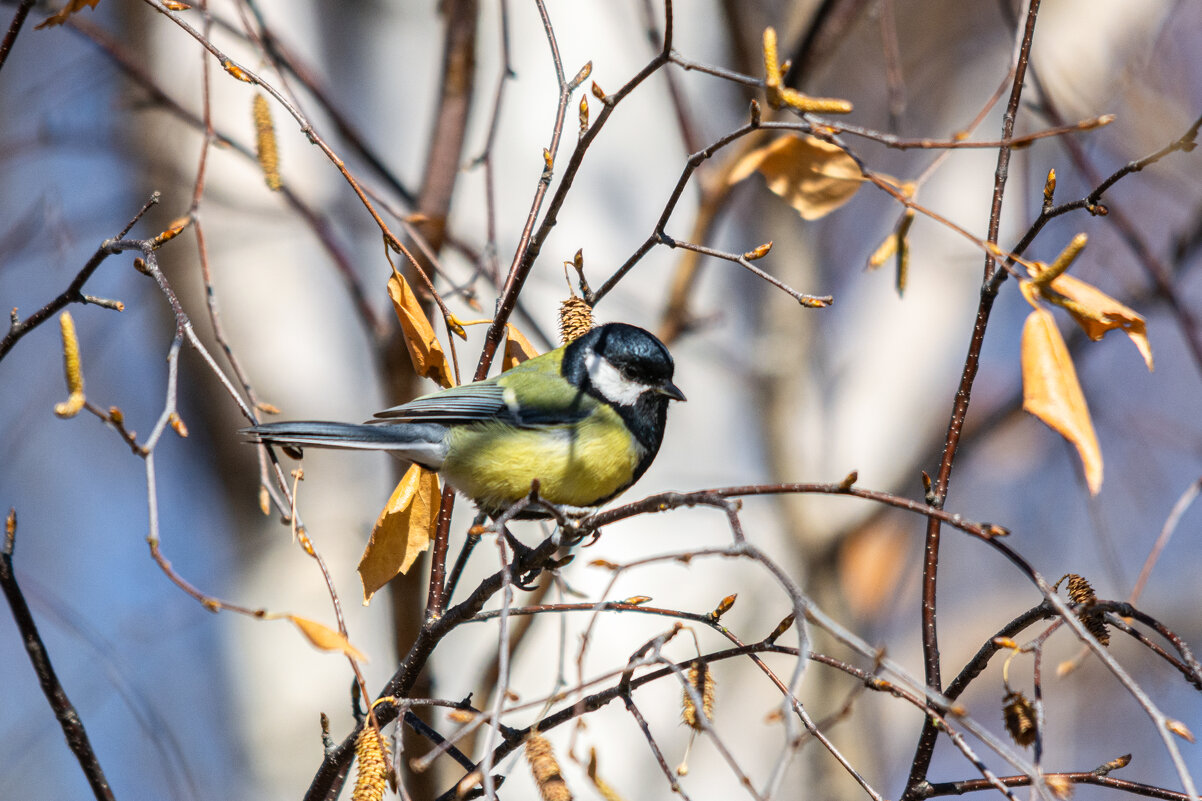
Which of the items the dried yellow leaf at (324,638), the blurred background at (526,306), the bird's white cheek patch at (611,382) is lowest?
the dried yellow leaf at (324,638)

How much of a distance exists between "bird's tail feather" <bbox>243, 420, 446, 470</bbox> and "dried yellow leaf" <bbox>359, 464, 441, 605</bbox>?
0.20 m

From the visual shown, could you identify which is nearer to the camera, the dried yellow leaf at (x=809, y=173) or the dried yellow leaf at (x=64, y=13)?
the dried yellow leaf at (x=64, y=13)

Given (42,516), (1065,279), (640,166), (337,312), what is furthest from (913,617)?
(42,516)

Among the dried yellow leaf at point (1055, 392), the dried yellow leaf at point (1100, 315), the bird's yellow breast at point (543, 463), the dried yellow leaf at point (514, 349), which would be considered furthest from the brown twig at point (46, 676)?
the dried yellow leaf at point (1100, 315)

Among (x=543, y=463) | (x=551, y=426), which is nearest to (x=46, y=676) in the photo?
(x=543, y=463)

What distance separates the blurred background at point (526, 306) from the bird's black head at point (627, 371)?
0.30 metres

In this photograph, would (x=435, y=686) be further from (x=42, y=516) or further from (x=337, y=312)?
(x=42, y=516)

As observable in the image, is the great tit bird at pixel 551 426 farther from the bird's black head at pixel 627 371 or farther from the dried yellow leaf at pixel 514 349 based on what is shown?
the dried yellow leaf at pixel 514 349

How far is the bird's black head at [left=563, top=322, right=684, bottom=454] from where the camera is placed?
239 cm

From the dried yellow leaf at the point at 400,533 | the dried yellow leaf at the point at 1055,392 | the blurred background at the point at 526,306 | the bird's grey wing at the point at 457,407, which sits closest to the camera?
the dried yellow leaf at the point at 1055,392

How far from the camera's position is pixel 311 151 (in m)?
3.45

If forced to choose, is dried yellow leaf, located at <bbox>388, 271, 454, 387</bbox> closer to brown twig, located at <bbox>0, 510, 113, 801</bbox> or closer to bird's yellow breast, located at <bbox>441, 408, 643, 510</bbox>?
bird's yellow breast, located at <bbox>441, 408, 643, 510</bbox>

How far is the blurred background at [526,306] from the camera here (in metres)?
3.20

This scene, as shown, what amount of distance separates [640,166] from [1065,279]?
2.49m
